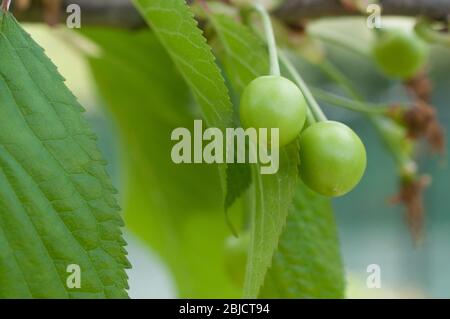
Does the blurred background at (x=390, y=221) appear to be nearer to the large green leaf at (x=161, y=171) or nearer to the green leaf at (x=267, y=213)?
the large green leaf at (x=161, y=171)

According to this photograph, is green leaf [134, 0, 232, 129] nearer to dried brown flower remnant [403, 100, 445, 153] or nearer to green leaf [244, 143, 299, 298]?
green leaf [244, 143, 299, 298]

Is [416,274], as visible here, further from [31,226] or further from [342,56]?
[31,226]

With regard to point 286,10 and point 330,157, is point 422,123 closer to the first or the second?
point 286,10

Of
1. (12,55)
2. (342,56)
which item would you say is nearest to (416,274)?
(342,56)

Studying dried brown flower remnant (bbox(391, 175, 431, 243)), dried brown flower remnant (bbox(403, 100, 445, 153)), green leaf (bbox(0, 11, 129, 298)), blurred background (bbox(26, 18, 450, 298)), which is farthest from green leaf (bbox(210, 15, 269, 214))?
blurred background (bbox(26, 18, 450, 298))

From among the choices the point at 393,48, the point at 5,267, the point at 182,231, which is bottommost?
the point at 5,267

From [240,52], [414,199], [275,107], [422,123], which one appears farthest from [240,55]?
[414,199]

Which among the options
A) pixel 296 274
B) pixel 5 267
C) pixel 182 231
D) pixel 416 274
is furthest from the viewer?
pixel 416 274
